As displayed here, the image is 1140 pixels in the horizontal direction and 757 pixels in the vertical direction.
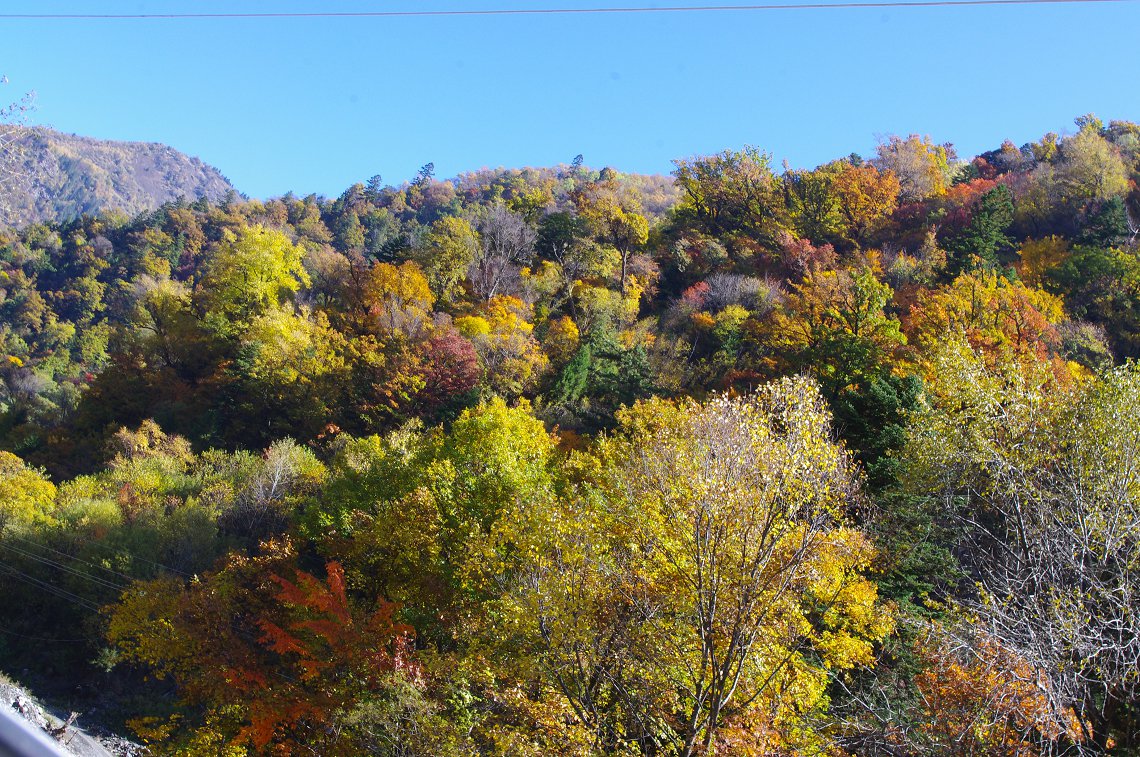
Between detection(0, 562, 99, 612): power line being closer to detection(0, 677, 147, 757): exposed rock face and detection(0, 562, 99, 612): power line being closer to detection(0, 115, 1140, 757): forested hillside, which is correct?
detection(0, 115, 1140, 757): forested hillside

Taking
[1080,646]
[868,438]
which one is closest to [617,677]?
[1080,646]

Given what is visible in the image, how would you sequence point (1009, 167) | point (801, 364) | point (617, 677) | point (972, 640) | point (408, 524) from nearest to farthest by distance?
point (972, 640) < point (617, 677) < point (408, 524) < point (801, 364) < point (1009, 167)

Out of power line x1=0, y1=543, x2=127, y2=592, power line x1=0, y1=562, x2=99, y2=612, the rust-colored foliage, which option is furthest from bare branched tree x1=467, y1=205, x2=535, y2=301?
the rust-colored foliage

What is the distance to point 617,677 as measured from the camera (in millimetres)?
10664

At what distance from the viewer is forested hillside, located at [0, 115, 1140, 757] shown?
9258mm

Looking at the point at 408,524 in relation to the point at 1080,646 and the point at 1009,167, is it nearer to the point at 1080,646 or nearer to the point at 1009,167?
the point at 1080,646

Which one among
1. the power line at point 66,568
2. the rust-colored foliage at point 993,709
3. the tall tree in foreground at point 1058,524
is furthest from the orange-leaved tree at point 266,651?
the tall tree in foreground at point 1058,524

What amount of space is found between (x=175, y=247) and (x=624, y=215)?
5516 centimetres

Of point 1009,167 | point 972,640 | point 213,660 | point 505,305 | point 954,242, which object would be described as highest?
point 1009,167

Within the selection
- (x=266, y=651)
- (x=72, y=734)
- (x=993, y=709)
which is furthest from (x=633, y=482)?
(x=72, y=734)

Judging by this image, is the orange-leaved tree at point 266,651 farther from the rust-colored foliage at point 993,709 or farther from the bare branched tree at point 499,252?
the bare branched tree at point 499,252

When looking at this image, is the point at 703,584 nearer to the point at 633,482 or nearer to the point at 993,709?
the point at 633,482

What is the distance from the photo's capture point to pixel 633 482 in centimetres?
1047

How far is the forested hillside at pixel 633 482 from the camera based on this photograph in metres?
9.26
